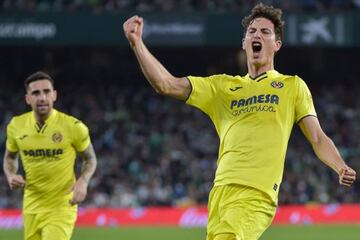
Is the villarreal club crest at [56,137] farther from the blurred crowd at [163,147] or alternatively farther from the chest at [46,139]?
the blurred crowd at [163,147]

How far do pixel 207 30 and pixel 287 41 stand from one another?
253cm

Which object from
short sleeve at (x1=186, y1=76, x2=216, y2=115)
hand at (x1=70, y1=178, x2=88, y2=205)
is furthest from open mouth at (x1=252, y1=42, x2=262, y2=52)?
hand at (x1=70, y1=178, x2=88, y2=205)

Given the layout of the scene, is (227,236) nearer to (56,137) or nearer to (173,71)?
(56,137)

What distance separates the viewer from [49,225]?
380 inches

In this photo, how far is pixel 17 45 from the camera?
30641mm

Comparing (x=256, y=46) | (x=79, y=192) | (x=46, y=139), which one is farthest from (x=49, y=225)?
(x=256, y=46)

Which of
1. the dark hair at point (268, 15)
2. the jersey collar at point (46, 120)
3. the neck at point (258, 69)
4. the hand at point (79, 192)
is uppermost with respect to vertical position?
the dark hair at point (268, 15)

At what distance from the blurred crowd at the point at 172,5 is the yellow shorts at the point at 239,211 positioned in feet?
77.2

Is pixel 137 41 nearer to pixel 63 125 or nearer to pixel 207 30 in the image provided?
pixel 63 125

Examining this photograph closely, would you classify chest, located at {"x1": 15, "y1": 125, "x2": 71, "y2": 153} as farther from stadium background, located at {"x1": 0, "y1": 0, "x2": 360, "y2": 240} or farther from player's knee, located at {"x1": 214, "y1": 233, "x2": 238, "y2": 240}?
stadium background, located at {"x1": 0, "y1": 0, "x2": 360, "y2": 240}

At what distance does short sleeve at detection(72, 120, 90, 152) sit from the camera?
10164mm

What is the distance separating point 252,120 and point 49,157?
376cm

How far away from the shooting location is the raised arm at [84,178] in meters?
9.48

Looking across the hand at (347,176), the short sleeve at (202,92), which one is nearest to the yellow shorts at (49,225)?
the short sleeve at (202,92)
